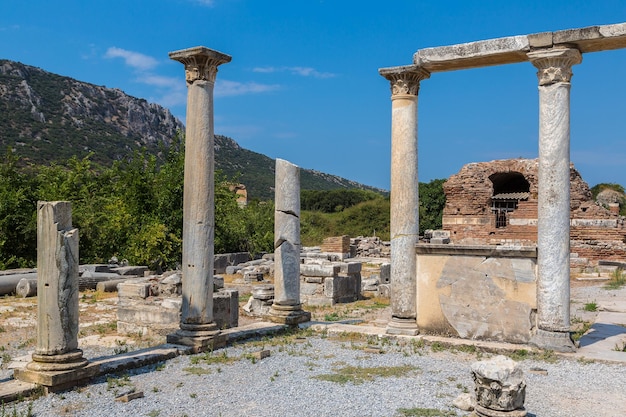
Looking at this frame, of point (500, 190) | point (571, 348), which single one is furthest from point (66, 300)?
point (500, 190)

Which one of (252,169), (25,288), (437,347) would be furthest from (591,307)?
(252,169)

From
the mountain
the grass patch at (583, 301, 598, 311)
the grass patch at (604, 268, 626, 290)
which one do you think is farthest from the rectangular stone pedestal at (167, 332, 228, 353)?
the mountain

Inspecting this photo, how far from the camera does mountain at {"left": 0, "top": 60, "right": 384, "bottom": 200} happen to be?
50094 mm

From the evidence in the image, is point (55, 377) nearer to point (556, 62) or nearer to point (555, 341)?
point (555, 341)

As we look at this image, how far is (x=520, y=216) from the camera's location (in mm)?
25875

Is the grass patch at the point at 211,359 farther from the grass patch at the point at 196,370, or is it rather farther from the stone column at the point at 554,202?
the stone column at the point at 554,202

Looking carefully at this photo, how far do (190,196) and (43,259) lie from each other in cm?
254

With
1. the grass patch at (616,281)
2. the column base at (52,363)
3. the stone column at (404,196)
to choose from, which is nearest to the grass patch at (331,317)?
the stone column at (404,196)

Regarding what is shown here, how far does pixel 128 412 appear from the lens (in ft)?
18.7

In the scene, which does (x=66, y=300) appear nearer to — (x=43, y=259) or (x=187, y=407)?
(x=43, y=259)

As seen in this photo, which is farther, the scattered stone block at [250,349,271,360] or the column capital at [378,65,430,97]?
the column capital at [378,65,430,97]

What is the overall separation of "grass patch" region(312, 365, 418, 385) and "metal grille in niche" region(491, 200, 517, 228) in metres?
21.0

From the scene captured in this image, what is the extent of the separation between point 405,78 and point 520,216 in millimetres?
18131

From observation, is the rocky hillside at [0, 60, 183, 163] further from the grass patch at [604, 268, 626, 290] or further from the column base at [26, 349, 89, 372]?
the column base at [26, 349, 89, 372]
